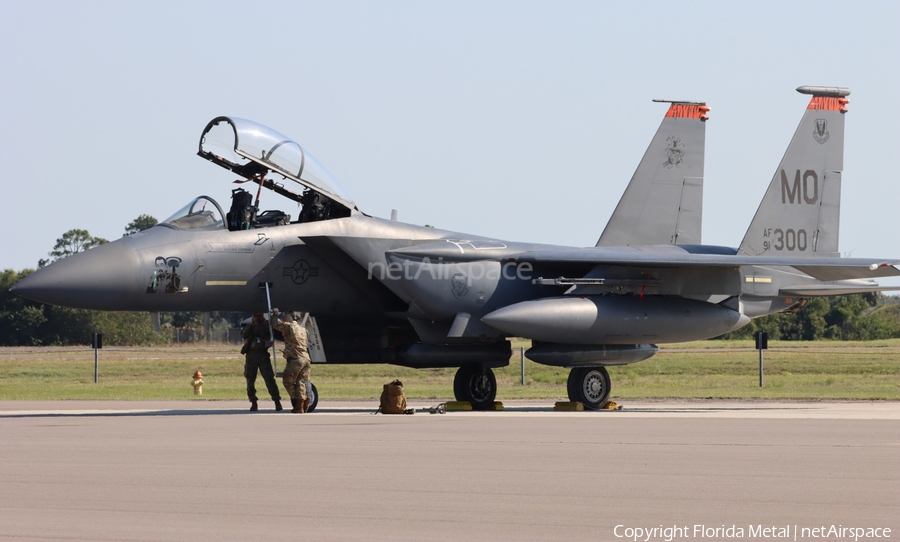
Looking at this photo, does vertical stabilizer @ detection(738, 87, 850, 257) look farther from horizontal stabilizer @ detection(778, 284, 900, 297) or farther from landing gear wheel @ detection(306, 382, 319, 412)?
landing gear wheel @ detection(306, 382, 319, 412)

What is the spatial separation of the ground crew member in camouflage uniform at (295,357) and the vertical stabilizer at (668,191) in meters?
6.18

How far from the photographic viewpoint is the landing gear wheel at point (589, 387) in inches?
679

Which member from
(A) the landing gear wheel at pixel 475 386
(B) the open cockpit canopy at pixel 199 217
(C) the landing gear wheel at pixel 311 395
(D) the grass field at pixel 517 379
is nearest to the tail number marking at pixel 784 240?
(D) the grass field at pixel 517 379

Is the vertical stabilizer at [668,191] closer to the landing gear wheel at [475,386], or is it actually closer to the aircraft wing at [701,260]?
the aircraft wing at [701,260]

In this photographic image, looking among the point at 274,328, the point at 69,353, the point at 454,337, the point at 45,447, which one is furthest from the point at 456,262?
the point at 69,353

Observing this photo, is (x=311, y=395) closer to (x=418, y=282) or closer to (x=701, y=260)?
(x=418, y=282)

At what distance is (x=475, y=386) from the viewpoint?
58.1ft

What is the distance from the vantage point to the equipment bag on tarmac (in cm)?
1527

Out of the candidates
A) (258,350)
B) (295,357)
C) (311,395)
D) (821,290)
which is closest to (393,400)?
(311,395)

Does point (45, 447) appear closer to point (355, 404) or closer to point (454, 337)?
point (454, 337)

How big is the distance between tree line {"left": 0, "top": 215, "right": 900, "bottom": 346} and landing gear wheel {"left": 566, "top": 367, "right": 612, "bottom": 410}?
3422 cm

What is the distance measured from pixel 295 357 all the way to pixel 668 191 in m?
7.53

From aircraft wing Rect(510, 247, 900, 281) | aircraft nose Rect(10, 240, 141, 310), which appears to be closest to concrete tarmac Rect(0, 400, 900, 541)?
aircraft nose Rect(10, 240, 141, 310)

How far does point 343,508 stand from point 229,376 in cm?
2721
